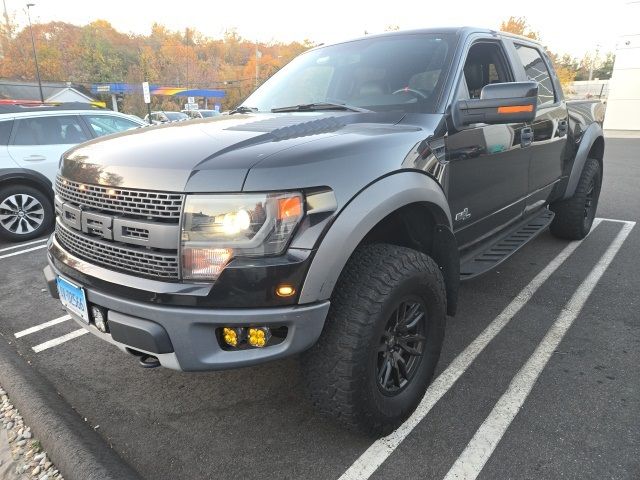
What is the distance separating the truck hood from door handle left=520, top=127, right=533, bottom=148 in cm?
130

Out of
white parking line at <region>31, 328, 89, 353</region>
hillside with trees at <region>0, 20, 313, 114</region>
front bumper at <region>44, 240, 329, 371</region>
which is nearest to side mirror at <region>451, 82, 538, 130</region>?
front bumper at <region>44, 240, 329, 371</region>

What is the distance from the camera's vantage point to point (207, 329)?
1739 millimetres

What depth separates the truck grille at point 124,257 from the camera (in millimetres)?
1767

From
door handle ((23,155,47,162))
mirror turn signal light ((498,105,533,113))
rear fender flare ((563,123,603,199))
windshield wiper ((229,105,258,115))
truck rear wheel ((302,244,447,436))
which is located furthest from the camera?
door handle ((23,155,47,162))

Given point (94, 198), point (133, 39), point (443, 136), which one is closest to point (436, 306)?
point (443, 136)

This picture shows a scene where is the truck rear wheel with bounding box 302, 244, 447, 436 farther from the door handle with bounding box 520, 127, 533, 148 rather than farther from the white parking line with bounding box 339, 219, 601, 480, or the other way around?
the door handle with bounding box 520, 127, 533, 148

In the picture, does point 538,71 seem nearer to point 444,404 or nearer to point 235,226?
point 444,404

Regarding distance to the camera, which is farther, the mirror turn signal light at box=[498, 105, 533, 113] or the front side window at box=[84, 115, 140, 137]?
the front side window at box=[84, 115, 140, 137]

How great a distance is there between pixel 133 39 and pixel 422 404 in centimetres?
9365

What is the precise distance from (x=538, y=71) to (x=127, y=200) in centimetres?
369

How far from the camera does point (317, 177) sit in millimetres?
1766

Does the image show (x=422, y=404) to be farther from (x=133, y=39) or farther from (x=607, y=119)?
(x=133, y=39)

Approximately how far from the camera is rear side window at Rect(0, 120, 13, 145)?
5.88m

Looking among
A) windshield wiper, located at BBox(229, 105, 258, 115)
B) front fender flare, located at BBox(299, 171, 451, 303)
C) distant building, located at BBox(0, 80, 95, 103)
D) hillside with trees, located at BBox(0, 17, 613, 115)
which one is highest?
hillside with trees, located at BBox(0, 17, 613, 115)
